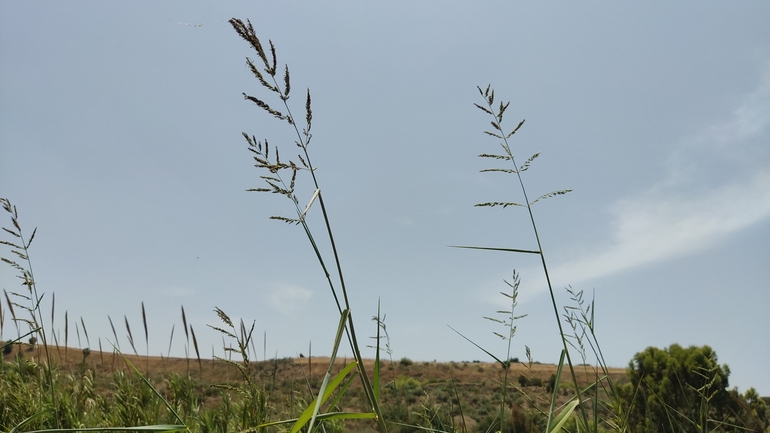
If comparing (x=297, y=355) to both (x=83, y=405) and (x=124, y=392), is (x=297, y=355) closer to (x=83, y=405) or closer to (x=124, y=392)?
(x=124, y=392)

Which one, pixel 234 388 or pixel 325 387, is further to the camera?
pixel 234 388

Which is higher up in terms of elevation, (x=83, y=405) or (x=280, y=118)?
(x=280, y=118)

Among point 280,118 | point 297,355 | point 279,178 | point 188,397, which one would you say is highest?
point 280,118

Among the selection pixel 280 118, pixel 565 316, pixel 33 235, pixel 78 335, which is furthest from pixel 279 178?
pixel 78 335

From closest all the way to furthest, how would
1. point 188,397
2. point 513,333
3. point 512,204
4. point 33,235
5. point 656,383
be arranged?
point 512,204 < point 513,333 < point 33,235 < point 188,397 < point 656,383

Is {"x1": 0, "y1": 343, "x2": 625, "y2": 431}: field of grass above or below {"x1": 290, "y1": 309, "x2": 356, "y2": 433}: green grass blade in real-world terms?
below

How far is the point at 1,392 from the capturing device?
3.97 m

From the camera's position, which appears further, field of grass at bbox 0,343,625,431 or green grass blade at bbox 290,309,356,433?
field of grass at bbox 0,343,625,431

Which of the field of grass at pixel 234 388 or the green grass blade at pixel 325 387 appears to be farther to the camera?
the field of grass at pixel 234 388

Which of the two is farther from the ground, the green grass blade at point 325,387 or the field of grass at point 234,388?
Answer: the green grass blade at point 325,387

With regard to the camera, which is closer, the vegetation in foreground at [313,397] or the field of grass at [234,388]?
the vegetation in foreground at [313,397]

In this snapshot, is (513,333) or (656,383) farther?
(656,383)

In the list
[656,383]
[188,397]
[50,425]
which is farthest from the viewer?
[656,383]

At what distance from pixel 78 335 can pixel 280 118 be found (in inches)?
206
